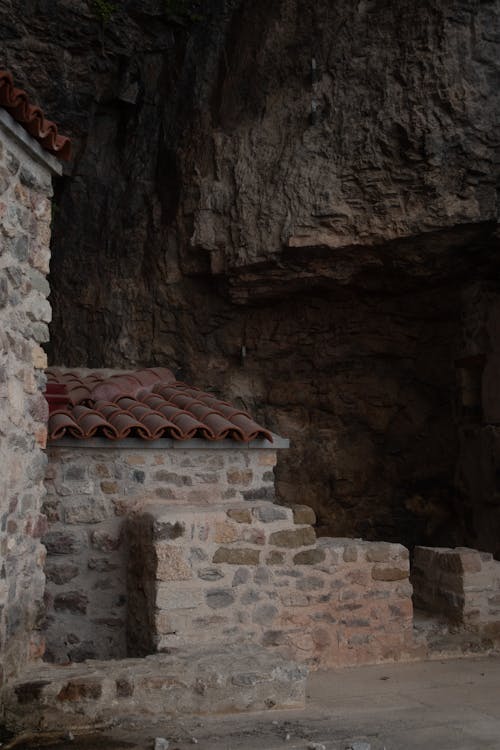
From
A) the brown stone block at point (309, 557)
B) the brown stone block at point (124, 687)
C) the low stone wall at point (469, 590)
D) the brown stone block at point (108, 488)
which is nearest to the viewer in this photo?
the brown stone block at point (124, 687)

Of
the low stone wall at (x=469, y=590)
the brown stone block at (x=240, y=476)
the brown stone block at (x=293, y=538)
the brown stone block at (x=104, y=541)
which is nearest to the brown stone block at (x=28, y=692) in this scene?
the brown stone block at (x=104, y=541)

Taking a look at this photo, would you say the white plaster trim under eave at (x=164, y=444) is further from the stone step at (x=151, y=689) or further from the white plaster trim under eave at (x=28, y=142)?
the white plaster trim under eave at (x=28, y=142)

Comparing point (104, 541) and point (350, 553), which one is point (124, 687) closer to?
point (104, 541)

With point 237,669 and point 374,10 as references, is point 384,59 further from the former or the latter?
point 237,669

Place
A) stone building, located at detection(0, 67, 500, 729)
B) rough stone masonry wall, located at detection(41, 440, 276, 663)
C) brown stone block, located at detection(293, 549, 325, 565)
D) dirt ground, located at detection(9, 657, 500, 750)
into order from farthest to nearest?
rough stone masonry wall, located at detection(41, 440, 276, 663), brown stone block, located at detection(293, 549, 325, 565), stone building, located at detection(0, 67, 500, 729), dirt ground, located at detection(9, 657, 500, 750)

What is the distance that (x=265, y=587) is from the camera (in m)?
5.39

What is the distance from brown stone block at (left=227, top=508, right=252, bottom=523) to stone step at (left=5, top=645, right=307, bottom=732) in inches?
39.6

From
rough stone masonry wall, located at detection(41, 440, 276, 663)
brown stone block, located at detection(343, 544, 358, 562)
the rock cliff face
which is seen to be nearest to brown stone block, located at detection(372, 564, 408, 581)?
brown stone block, located at detection(343, 544, 358, 562)

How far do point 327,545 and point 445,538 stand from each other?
524 centimetres

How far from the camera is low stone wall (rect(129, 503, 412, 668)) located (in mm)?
5023

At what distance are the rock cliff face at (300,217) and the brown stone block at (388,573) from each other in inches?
153

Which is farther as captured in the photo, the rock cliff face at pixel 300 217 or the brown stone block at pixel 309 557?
the rock cliff face at pixel 300 217

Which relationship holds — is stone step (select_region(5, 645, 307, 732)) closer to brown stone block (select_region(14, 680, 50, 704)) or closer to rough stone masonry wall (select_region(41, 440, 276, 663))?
brown stone block (select_region(14, 680, 50, 704))

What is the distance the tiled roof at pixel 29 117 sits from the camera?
12.5ft
